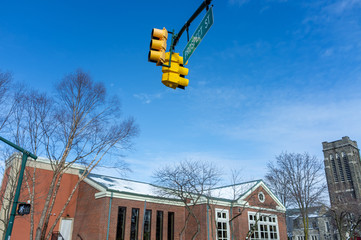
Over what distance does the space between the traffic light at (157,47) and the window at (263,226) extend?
25.2 m

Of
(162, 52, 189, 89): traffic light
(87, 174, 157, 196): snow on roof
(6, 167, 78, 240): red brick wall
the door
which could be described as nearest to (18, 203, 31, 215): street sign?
(162, 52, 189, 89): traffic light

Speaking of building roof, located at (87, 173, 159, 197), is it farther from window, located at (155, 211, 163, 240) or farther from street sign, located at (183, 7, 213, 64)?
street sign, located at (183, 7, 213, 64)

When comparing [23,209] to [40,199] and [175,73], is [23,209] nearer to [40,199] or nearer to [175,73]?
[175,73]

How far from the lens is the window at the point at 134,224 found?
24208 mm

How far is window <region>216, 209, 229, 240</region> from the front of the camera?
26406 millimetres

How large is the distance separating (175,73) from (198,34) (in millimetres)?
1012

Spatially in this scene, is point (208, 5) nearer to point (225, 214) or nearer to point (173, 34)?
point (173, 34)

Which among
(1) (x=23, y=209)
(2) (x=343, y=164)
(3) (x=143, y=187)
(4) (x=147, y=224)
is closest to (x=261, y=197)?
(3) (x=143, y=187)

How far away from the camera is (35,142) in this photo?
2234 cm

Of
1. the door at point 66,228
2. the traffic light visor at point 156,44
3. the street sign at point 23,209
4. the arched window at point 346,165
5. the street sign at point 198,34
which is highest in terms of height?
the arched window at point 346,165

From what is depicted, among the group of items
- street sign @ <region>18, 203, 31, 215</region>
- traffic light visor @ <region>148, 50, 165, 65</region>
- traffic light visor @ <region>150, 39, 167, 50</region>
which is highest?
traffic light visor @ <region>150, 39, 167, 50</region>

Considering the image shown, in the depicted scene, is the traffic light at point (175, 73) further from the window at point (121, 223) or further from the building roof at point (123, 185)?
the window at point (121, 223)

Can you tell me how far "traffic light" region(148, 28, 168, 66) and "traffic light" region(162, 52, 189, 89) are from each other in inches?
9.6

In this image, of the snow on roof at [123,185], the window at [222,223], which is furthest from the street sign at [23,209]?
the window at [222,223]
